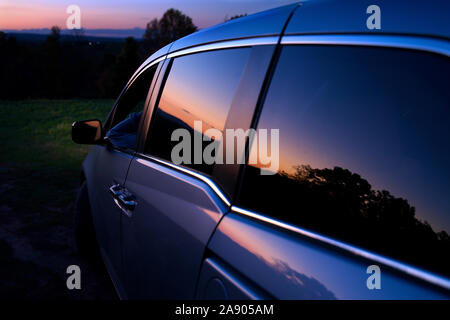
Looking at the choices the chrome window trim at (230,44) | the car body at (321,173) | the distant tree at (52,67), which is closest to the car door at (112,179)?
the chrome window trim at (230,44)

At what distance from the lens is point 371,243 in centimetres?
95

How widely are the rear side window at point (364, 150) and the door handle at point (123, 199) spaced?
3.06ft

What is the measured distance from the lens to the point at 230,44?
1646mm

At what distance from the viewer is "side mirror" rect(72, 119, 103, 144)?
287 centimetres

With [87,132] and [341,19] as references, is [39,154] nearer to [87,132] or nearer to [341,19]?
[87,132]

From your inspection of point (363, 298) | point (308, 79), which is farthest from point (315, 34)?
point (363, 298)

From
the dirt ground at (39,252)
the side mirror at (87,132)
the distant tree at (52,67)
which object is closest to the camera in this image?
the side mirror at (87,132)

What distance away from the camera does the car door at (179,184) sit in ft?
4.70

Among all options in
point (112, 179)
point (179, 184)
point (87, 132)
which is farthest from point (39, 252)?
point (179, 184)

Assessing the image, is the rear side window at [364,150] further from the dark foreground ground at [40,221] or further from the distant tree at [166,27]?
the distant tree at [166,27]

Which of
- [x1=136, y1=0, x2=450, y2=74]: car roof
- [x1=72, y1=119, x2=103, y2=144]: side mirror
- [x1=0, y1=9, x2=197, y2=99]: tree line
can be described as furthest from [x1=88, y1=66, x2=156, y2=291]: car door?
[x1=0, y1=9, x2=197, y2=99]: tree line

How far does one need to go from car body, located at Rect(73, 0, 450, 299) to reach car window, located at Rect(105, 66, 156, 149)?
101cm

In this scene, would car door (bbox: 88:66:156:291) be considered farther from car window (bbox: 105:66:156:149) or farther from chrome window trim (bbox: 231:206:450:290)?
chrome window trim (bbox: 231:206:450:290)
